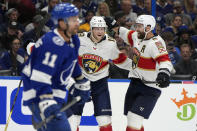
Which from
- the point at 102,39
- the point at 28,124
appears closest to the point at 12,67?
the point at 28,124

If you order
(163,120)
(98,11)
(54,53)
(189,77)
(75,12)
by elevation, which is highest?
(75,12)

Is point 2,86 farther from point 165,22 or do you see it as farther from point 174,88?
point 165,22

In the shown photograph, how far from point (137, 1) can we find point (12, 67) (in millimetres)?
2413

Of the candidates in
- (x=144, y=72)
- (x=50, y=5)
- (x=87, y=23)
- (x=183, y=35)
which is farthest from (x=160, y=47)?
(x=50, y=5)

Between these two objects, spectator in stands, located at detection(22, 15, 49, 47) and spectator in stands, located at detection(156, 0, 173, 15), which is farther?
spectator in stands, located at detection(156, 0, 173, 15)

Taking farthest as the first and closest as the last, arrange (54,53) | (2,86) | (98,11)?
(98,11)
(2,86)
(54,53)

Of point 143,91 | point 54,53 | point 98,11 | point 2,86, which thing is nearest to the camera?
point 54,53

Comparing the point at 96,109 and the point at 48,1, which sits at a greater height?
the point at 48,1

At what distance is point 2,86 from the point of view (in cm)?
608

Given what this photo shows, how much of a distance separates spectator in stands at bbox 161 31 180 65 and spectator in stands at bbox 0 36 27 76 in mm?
1909

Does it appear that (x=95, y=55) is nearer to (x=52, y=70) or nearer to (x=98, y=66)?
(x=98, y=66)

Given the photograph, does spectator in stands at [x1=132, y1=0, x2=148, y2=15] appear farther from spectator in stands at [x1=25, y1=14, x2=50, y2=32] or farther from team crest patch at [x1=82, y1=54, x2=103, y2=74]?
team crest patch at [x1=82, y1=54, x2=103, y2=74]

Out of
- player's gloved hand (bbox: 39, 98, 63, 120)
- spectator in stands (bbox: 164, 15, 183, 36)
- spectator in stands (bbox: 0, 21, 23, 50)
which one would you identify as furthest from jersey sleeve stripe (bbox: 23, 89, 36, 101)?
spectator in stands (bbox: 164, 15, 183, 36)

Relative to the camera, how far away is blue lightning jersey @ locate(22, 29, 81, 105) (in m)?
3.56
